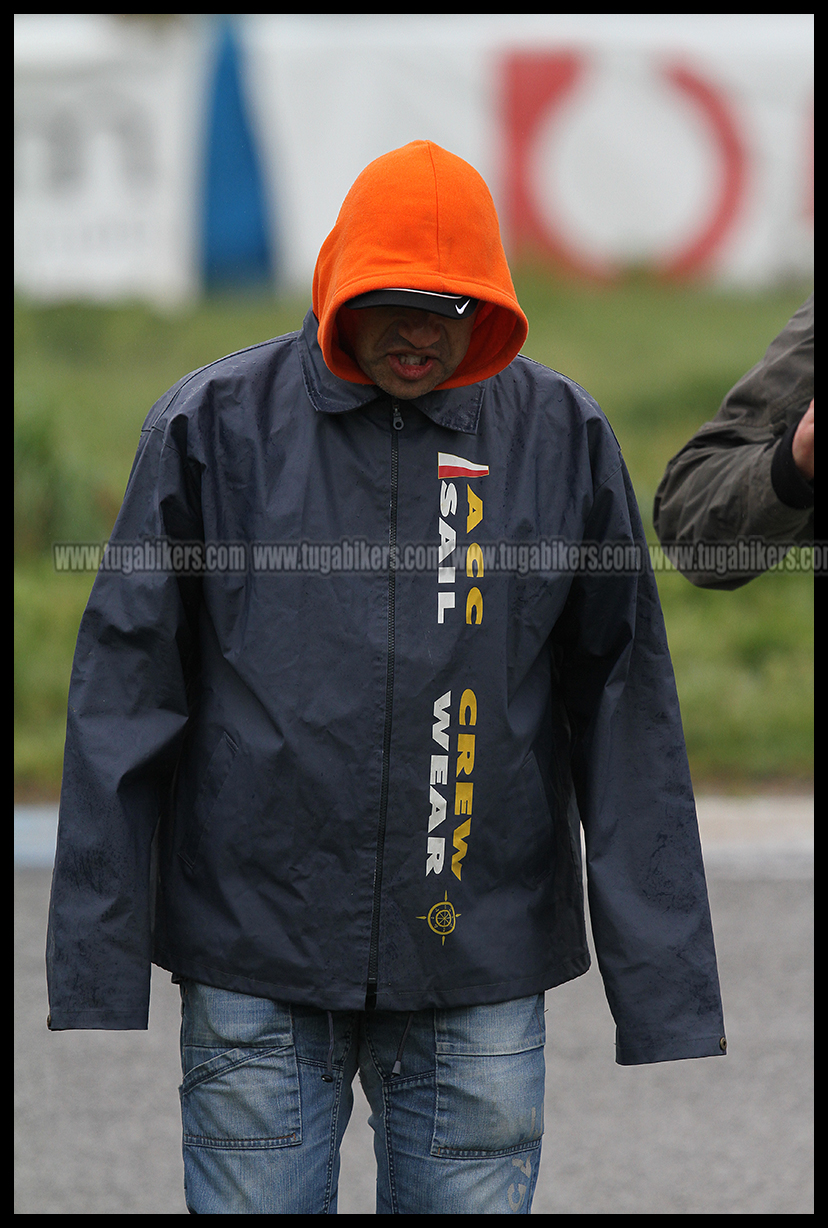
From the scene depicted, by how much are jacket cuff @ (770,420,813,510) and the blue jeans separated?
92 centimetres

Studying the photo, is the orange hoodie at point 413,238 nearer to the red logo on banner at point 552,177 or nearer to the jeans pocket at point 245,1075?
the jeans pocket at point 245,1075

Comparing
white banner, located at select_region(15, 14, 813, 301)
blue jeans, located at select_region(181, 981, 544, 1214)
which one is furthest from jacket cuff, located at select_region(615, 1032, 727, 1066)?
white banner, located at select_region(15, 14, 813, 301)

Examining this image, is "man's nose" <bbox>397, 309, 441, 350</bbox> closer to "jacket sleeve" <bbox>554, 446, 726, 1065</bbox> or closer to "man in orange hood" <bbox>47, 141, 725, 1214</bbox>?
"man in orange hood" <bbox>47, 141, 725, 1214</bbox>

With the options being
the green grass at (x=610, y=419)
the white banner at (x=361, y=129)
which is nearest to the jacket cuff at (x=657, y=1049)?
the green grass at (x=610, y=419)

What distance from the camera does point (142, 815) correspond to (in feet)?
6.91

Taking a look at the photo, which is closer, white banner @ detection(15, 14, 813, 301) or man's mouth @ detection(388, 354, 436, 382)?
man's mouth @ detection(388, 354, 436, 382)

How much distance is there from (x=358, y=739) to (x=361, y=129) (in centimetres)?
869

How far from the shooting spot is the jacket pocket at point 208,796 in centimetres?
207

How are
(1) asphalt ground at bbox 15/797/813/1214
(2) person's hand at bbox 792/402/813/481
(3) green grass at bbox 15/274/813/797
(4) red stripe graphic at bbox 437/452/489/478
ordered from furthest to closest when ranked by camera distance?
(3) green grass at bbox 15/274/813/797 < (1) asphalt ground at bbox 15/797/813/1214 < (2) person's hand at bbox 792/402/813/481 < (4) red stripe graphic at bbox 437/452/489/478

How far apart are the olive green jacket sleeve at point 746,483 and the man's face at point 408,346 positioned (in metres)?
0.62

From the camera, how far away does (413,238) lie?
2033mm

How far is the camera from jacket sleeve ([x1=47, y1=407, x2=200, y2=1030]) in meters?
2.04

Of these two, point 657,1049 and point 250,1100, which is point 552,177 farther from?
point 250,1100
